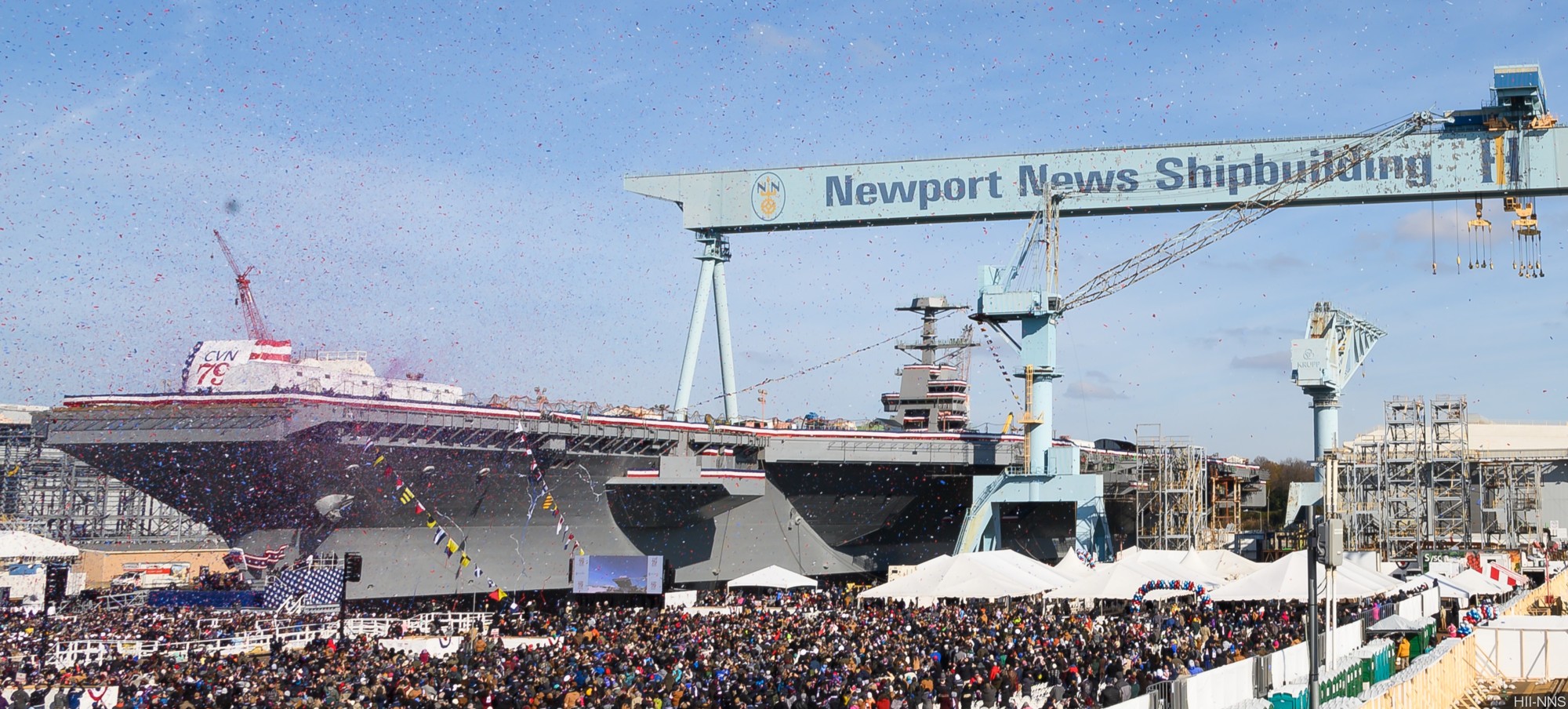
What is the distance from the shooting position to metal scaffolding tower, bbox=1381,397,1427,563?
172ft

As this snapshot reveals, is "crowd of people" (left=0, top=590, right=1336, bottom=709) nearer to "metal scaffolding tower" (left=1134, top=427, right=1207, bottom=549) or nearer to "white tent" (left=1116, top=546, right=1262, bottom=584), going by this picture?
"white tent" (left=1116, top=546, right=1262, bottom=584)

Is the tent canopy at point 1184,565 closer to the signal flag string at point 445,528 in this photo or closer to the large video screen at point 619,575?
the large video screen at point 619,575

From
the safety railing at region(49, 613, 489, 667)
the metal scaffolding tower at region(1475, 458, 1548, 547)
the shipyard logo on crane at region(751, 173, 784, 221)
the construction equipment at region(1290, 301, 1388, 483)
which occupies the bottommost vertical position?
the safety railing at region(49, 613, 489, 667)

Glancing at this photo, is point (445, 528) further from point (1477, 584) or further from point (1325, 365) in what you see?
point (1325, 365)

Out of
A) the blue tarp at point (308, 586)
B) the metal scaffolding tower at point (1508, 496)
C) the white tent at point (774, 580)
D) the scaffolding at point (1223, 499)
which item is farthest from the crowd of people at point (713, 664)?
the scaffolding at point (1223, 499)

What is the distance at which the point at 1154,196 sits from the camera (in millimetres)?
41969

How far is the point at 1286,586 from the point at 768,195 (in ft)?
76.4

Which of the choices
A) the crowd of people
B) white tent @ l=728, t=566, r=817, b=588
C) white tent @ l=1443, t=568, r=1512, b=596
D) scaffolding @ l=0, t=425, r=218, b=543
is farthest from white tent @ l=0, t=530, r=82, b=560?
white tent @ l=1443, t=568, r=1512, b=596

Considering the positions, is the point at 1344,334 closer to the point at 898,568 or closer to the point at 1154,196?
the point at 1154,196

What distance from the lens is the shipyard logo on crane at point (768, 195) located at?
45.1m

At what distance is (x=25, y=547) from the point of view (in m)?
42.0

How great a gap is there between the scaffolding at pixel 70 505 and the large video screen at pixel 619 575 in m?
27.8

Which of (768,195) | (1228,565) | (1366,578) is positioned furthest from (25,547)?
(1366,578)

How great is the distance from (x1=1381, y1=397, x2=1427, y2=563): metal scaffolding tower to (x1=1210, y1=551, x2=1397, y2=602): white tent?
25.4 meters
